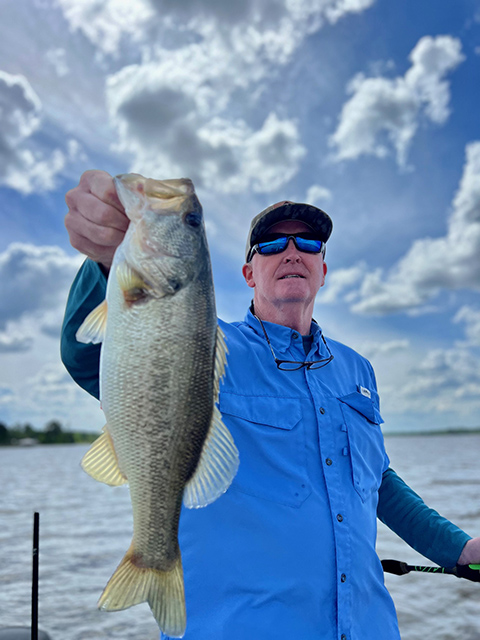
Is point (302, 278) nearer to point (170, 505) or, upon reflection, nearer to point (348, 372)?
point (348, 372)

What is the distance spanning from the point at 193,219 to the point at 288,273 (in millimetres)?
1577

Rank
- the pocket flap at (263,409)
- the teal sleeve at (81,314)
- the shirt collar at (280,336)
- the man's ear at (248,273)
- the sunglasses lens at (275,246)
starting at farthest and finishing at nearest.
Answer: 1. the man's ear at (248,273)
2. the sunglasses lens at (275,246)
3. the shirt collar at (280,336)
4. the pocket flap at (263,409)
5. the teal sleeve at (81,314)

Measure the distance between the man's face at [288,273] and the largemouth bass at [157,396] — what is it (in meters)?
1.55

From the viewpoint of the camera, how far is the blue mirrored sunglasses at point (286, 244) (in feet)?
11.6

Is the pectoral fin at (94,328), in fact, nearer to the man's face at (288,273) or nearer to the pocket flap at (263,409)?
the pocket flap at (263,409)

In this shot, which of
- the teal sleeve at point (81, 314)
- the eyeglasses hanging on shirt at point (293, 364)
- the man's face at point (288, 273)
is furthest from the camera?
the man's face at point (288, 273)

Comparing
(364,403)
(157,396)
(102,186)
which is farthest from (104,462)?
(364,403)

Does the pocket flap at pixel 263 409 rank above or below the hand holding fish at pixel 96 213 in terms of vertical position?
below

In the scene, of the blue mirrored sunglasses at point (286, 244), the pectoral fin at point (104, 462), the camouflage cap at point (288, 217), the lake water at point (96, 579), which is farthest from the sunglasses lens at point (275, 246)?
the lake water at point (96, 579)

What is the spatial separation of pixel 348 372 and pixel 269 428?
0.91 meters

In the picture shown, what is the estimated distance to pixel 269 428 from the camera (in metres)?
2.71

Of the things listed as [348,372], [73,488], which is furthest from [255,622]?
[73,488]

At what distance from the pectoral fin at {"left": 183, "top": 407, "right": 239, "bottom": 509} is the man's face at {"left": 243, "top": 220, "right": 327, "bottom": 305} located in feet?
5.45

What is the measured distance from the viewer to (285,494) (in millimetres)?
2539
